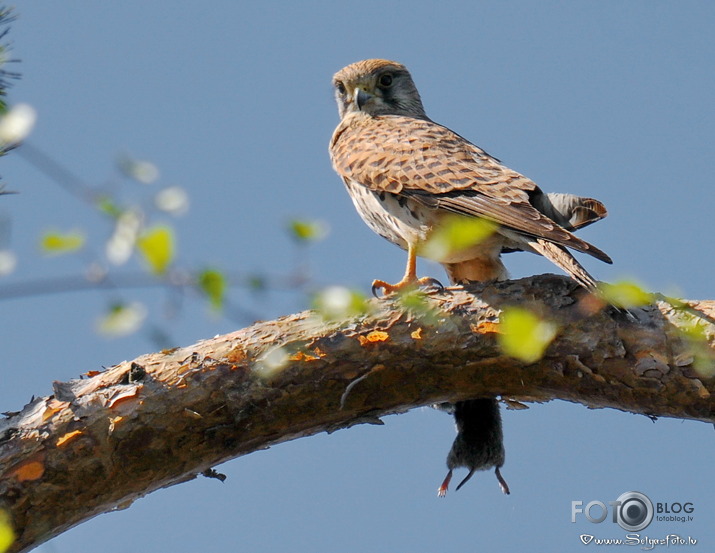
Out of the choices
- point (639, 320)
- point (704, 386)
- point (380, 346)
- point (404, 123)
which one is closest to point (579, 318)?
point (639, 320)

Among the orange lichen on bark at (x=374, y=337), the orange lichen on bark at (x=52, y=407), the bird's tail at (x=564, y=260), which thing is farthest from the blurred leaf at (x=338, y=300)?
the orange lichen on bark at (x=52, y=407)

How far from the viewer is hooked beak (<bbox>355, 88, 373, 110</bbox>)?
6477mm

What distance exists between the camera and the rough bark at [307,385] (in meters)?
A: 3.65

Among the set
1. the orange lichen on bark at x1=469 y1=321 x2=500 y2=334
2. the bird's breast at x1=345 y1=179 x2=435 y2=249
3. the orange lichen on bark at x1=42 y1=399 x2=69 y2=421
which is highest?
the bird's breast at x1=345 y1=179 x2=435 y2=249

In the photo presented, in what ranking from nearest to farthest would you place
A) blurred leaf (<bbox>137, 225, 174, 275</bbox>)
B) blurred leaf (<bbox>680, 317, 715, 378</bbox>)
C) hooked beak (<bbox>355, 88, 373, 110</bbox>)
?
blurred leaf (<bbox>137, 225, 174, 275</bbox>) → blurred leaf (<bbox>680, 317, 715, 378</bbox>) → hooked beak (<bbox>355, 88, 373, 110</bbox>)

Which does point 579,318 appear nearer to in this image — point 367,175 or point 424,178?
point 424,178

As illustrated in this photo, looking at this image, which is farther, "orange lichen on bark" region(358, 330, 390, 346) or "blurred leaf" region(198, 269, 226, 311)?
"orange lichen on bark" region(358, 330, 390, 346)

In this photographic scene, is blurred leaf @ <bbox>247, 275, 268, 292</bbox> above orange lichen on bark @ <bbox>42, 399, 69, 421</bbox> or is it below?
above

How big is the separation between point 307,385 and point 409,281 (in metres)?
1.21

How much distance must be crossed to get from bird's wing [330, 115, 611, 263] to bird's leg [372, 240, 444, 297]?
0.32m

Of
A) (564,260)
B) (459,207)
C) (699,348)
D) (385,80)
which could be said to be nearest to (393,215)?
(459,207)

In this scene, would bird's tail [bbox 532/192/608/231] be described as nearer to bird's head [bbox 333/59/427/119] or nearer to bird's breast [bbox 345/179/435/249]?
bird's breast [bbox 345/179/435/249]

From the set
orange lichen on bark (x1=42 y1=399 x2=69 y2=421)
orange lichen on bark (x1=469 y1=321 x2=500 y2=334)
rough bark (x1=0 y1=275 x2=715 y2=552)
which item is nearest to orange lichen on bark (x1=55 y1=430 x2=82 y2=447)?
Result: rough bark (x1=0 y1=275 x2=715 y2=552)

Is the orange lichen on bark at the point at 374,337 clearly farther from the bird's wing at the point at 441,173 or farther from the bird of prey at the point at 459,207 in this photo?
the bird's wing at the point at 441,173
